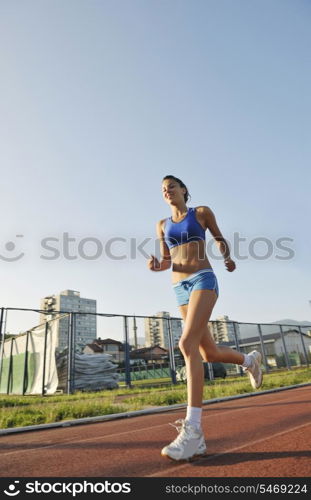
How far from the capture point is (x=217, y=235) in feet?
9.52

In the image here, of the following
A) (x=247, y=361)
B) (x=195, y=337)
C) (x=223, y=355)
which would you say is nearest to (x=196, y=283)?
(x=195, y=337)

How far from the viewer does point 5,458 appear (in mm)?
2611

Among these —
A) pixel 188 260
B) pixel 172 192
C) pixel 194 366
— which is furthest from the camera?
pixel 172 192

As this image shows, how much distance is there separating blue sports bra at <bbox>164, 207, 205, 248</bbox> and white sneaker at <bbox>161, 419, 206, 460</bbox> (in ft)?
4.42

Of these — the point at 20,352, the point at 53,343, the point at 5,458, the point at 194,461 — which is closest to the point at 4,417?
the point at 5,458

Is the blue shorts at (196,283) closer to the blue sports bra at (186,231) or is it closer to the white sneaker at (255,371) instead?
the blue sports bra at (186,231)

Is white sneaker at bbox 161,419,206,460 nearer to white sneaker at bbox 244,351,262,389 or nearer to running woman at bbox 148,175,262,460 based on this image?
running woman at bbox 148,175,262,460

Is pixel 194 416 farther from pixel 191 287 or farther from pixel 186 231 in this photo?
pixel 186 231

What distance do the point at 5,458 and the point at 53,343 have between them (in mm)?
11027

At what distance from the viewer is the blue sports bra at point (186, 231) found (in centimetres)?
280

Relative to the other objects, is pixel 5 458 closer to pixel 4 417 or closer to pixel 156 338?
pixel 4 417

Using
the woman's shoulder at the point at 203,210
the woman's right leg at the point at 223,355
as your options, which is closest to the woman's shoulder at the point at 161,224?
the woman's shoulder at the point at 203,210

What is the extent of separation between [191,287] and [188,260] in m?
0.22

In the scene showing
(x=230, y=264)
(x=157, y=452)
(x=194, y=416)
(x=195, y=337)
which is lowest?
(x=157, y=452)
